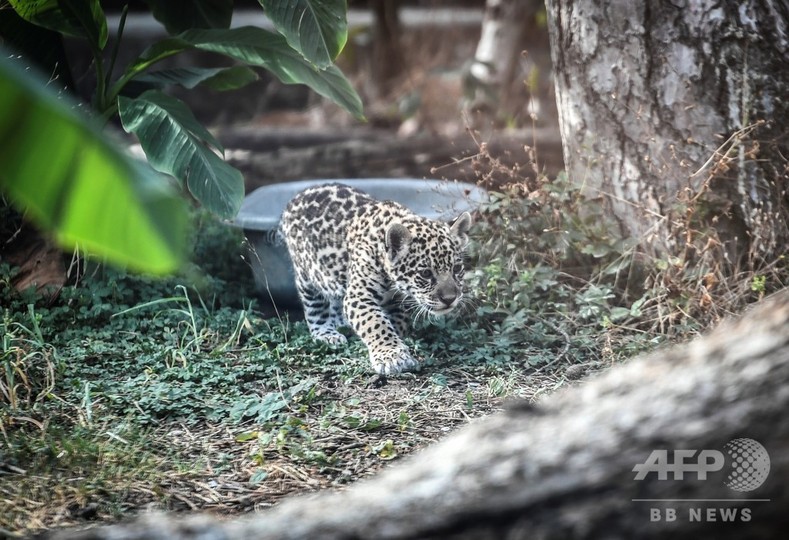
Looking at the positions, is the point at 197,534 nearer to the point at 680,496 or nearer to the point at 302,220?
the point at 680,496

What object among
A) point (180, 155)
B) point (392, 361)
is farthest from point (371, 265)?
point (180, 155)

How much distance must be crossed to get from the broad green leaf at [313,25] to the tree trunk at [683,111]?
1.64 meters

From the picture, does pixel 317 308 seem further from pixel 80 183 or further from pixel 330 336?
pixel 80 183

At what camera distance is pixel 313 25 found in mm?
5496

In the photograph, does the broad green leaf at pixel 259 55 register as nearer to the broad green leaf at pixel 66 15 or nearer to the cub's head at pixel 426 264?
the broad green leaf at pixel 66 15

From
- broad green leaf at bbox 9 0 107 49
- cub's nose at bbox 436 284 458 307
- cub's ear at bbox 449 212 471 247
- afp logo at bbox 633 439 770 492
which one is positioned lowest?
cub's nose at bbox 436 284 458 307

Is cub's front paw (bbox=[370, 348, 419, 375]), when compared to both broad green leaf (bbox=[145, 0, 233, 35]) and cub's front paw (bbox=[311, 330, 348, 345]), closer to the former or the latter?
cub's front paw (bbox=[311, 330, 348, 345])

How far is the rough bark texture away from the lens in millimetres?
2092

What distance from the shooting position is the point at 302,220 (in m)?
6.11

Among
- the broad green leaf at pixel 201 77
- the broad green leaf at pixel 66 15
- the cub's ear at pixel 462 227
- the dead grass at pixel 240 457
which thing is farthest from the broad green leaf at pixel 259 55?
the dead grass at pixel 240 457

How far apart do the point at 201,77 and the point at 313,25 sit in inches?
41.3

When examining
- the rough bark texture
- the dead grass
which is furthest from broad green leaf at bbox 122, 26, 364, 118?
the rough bark texture

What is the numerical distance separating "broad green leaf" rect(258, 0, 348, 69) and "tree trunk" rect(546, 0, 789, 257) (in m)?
1.64

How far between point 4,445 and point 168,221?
2703mm
